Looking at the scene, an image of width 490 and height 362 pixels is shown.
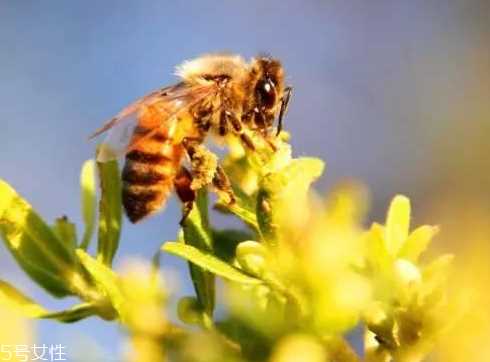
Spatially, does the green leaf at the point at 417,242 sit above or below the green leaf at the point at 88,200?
below

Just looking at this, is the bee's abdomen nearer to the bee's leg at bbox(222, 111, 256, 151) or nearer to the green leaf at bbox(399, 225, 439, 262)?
the bee's leg at bbox(222, 111, 256, 151)

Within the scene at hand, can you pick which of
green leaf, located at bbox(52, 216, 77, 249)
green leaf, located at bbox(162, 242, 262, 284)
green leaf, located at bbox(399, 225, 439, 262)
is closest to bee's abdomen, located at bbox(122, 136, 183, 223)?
green leaf, located at bbox(52, 216, 77, 249)

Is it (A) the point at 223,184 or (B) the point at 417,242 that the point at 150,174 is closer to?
(A) the point at 223,184

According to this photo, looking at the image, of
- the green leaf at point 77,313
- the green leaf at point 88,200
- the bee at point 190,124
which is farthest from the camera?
the bee at point 190,124

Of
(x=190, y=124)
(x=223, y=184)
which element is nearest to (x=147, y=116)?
(x=190, y=124)

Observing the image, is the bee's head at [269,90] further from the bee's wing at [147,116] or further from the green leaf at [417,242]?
the green leaf at [417,242]

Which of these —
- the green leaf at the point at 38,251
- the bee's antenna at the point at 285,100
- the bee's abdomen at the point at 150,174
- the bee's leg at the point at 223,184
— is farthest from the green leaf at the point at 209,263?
the bee's antenna at the point at 285,100
